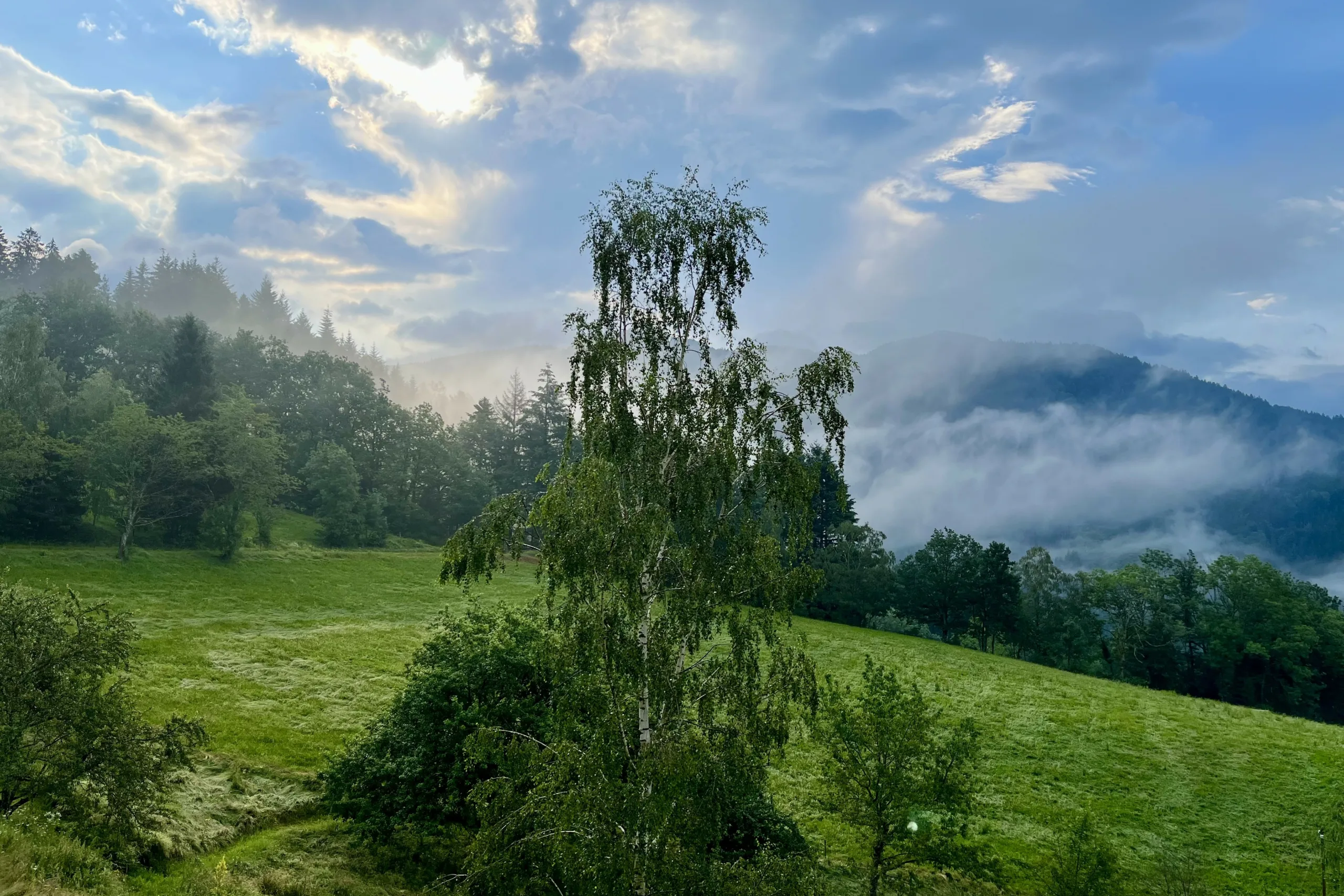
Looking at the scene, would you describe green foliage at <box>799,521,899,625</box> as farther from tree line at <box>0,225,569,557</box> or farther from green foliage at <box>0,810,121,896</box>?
green foliage at <box>0,810,121,896</box>

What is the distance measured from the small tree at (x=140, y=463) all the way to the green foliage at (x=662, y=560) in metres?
56.1

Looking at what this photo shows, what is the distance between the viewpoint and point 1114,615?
80.2 m

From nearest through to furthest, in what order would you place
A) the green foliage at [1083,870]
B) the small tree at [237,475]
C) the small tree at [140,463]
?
the green foliage at [1083,870]
the small tree at [140,463]
the small tree at [237,475]

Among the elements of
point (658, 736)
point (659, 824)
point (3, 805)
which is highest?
point (658, 736)

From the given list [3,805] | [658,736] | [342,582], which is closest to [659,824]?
[658,736]

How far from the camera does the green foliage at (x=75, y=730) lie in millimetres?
14242

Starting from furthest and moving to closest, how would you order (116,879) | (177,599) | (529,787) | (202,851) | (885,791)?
(177,599) < (885,791) < (202,851) < (529,787) < (116,879)

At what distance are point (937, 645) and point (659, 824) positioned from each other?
5748 cm

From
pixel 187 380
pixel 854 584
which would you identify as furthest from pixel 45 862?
pixel 187 380

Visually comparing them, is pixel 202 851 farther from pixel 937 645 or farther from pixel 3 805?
pixel 937 645

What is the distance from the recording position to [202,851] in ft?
58.4

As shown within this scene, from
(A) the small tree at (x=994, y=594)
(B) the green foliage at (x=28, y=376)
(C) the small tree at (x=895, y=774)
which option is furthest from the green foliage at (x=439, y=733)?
(B) the green foliage at (x=28, y=376)

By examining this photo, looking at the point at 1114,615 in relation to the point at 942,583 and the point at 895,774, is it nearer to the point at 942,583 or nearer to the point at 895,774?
the point at 942,583

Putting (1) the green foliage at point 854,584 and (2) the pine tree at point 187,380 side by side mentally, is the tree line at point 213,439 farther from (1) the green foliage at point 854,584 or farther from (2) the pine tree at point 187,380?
(1) the green foliage at point 854,584
